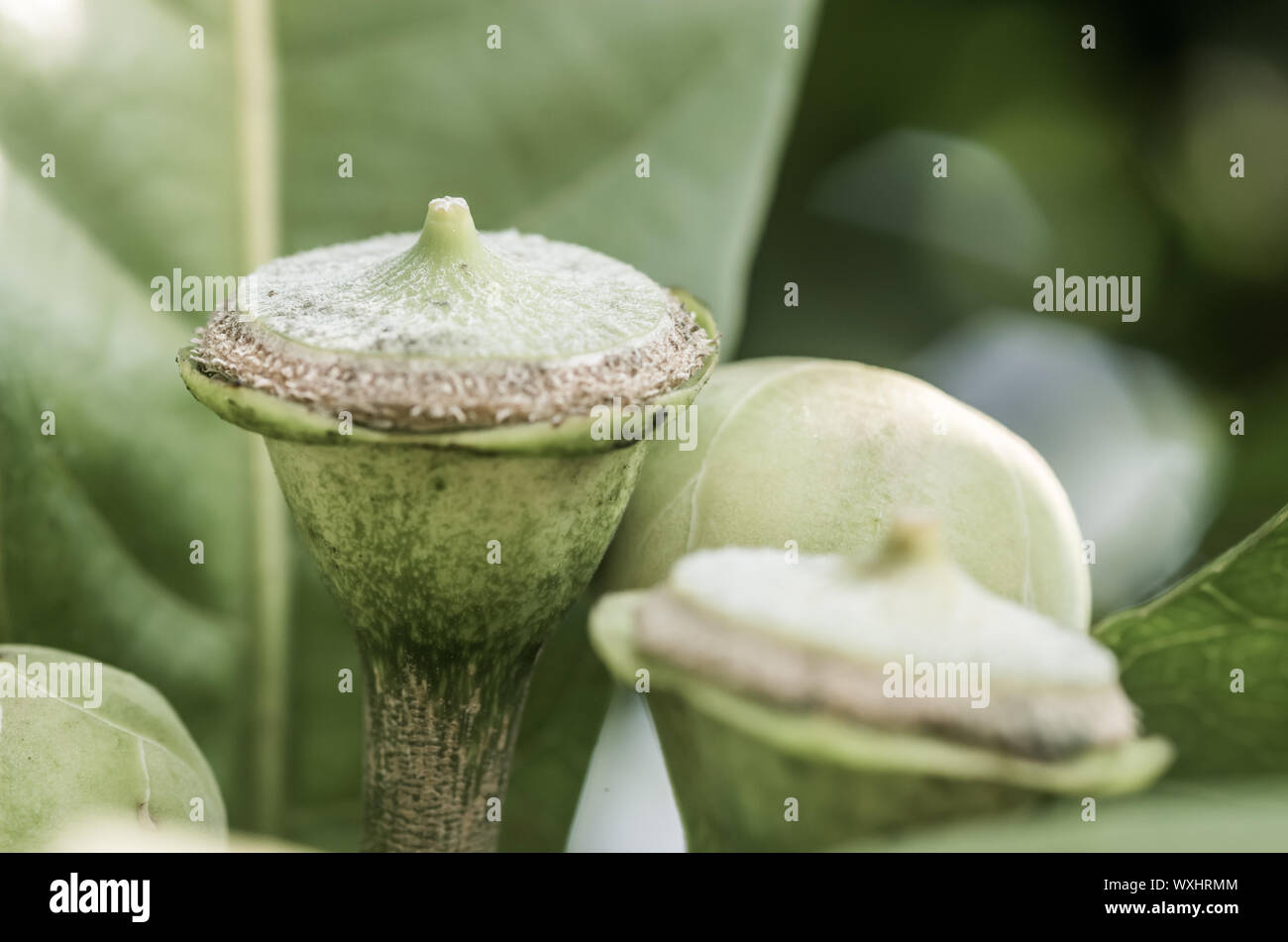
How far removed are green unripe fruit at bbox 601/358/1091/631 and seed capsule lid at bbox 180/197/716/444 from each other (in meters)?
0.07

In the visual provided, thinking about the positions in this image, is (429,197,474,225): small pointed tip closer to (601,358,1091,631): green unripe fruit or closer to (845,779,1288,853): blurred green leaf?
(601,358,1091,631): green unripe fruit

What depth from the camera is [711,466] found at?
650 millimetres

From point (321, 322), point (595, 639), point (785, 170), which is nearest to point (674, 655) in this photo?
point (595, 639)

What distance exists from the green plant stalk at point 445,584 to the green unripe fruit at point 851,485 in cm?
7

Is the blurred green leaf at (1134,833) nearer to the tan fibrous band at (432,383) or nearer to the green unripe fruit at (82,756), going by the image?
the tan fibrous band at (432,383)

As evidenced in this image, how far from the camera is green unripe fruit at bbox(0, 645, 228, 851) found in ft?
1.81

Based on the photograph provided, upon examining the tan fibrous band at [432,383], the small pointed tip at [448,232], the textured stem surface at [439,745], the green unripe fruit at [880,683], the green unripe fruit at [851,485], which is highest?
the small pointed tip at [448,232]

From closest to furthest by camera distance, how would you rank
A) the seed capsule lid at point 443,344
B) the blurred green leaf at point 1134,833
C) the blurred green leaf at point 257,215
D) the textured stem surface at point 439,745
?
1. the blurred green leaf at point 1134,833
2. the seed capsule lid at point 443,344
3. the textured stem surface at point 439,745
4. the blurred green leaf at point 257,215

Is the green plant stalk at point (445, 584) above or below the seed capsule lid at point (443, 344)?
below

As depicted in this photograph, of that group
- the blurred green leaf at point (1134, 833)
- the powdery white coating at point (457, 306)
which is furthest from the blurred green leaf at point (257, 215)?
the blurred green leaf at point (1134, 833)

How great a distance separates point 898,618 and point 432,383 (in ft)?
0.65

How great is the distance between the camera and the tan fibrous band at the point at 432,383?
0.49 metres

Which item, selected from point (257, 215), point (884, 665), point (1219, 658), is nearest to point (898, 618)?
point (884, 665)

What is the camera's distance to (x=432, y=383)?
1.60ft
